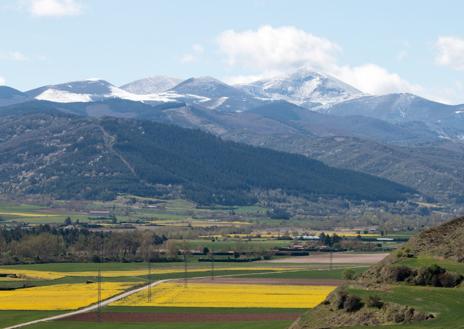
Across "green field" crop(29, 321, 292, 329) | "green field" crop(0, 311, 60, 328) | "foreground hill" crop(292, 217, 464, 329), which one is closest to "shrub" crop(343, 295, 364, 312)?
"foreground hill" crop(292, 217, 464, 329)

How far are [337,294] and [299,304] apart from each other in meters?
44.4

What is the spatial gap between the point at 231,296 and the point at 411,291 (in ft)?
199

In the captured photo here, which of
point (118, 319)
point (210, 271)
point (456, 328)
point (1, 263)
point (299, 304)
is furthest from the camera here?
point (1, 263)

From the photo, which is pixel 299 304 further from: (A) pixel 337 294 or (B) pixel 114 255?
(B) pixel 114 255

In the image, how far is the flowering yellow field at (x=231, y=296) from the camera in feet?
360

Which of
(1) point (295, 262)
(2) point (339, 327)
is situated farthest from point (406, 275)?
(1) point (295, 262)

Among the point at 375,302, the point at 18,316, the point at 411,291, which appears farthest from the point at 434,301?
the point at 18,316

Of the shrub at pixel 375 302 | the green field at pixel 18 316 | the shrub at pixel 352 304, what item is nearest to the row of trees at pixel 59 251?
the green field at pixel 18 316

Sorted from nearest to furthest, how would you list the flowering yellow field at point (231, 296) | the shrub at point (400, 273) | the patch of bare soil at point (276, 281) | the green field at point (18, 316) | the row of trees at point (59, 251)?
the shrub at point (400, 273) → the green field at point (18, 316) → the flowering yellow field at point (231, 296) → the patch of bare soil at point (276, 281) → the row of trees at point (59, 251)

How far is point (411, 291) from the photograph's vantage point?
2338 inches

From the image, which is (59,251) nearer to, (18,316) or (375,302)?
(18,316)

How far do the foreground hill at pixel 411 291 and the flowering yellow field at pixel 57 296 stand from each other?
158ft

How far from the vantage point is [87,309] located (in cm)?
10650

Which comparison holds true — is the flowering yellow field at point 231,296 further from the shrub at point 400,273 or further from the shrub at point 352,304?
the shrub at point 352,304
